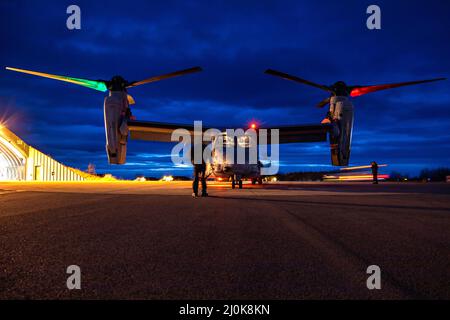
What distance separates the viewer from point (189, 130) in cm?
1964

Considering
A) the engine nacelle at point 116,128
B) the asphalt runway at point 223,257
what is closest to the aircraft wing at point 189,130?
the engine nacelle at point 116,128

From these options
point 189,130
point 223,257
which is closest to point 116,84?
point 189,130

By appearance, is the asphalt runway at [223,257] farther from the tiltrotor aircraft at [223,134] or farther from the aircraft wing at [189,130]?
the aircraft wing at [189,130]

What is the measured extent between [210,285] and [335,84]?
57.1 ft

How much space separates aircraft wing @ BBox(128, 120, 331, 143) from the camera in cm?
1764

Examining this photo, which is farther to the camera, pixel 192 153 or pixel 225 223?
pixel 192 153

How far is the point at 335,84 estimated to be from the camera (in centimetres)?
1764

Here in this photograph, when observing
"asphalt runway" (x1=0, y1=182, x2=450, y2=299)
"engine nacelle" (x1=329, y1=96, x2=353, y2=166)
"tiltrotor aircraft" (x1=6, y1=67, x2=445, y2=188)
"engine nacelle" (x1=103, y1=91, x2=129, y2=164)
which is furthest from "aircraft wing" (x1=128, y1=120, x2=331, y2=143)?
"asphalt runway" (x1=0, y1=182, x2=450, y2=299)

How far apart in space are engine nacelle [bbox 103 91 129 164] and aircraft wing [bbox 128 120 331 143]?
1004 millimetres

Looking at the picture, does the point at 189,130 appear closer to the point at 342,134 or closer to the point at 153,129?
the point at 153,129

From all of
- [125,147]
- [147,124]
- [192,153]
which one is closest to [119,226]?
[192,153]

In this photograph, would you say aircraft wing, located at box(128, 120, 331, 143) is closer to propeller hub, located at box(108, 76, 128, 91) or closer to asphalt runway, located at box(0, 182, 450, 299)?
propeller hub, located at box(108, 76, 128, 91)

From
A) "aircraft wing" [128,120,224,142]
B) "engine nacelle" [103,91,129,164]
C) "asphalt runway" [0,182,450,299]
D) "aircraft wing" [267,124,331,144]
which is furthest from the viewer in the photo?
"aircraft wing" [267,124,331,144]
